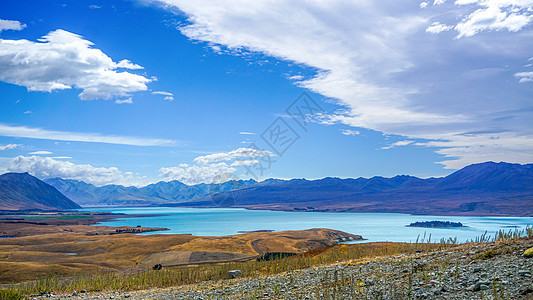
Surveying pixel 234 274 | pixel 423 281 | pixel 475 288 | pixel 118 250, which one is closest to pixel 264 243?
pixel 118 250

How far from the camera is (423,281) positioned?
10172mm

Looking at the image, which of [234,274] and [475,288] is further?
[234,274]

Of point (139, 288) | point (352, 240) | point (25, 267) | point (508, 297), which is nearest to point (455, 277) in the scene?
point (508, 297)

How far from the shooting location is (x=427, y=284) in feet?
32.1

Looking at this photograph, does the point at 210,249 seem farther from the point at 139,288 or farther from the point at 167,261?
the point at 139,288

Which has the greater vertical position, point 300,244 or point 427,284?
point 427,284

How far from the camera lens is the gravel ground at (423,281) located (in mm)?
8562

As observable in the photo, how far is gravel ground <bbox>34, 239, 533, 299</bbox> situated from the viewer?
856 cm

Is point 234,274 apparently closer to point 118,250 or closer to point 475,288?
point 475,288

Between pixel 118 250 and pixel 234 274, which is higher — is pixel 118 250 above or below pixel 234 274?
below

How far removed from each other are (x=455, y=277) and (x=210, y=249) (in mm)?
54328

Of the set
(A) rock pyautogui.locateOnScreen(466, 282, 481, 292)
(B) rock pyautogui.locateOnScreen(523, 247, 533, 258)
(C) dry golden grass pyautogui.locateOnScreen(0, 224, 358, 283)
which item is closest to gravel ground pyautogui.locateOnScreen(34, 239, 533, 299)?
(A) rock pyautogui.locateOnScreen(466, 282, 481, 292)

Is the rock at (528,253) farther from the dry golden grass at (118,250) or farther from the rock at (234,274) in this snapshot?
the dry golden grass at (118,250)

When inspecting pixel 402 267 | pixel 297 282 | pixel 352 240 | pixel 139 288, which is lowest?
pixel 352 240
